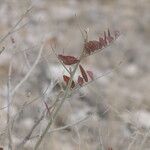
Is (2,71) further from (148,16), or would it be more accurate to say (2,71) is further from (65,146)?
(148,16)

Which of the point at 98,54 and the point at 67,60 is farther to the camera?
the point at 98,54

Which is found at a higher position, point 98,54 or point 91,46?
point 98,54

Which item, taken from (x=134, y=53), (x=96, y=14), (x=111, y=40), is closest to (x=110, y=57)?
(x=134, y=53)

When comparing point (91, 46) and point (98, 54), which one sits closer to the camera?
point (91, 46)

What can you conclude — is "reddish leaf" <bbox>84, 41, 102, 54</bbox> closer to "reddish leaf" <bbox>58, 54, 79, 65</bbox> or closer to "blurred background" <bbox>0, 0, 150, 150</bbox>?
"reddish leaf" <bbox>58, 54, 79, 65</bbox>

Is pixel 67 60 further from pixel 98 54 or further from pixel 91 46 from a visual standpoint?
pixel 98 54

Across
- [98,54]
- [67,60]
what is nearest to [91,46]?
[67,60]

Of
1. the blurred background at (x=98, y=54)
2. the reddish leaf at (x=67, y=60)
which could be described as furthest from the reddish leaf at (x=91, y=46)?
the blurred background at (x=98, y=54)

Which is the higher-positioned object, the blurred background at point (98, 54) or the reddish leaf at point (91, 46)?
the blurred background at point (98, 54)

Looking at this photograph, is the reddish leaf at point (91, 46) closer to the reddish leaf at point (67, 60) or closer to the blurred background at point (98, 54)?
the reddish leaf at point (67, 60)

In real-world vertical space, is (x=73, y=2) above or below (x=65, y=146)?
above

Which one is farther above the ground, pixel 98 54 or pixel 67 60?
pixel 98 54
